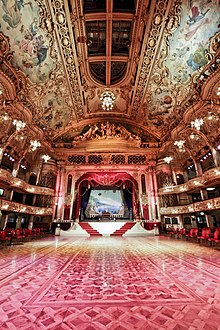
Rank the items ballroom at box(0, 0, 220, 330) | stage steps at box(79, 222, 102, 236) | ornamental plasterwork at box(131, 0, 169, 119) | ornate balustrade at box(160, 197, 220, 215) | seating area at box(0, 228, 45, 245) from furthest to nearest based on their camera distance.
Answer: stage steps at box(79, 222, 102, 236)
ornate balustrade at box(160, 197, 220, 215)
ornamental plasterwork at box(131, 0, 169, 119)
seating area at box(0, 228, 45, 245)
ballroom at box(0, 0, 220, 330)

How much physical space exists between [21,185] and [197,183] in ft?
42.0

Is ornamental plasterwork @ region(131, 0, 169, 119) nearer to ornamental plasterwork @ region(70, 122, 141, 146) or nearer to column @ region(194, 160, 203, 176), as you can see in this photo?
ornamental plasterwork @ region(70, 122, 141, 146)

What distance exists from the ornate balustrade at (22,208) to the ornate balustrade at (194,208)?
33.5 ft

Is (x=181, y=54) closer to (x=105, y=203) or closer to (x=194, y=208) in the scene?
(x=194, y=208)

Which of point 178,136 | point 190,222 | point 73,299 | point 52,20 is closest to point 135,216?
point 190,222

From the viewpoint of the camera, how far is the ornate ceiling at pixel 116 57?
27.2 ft

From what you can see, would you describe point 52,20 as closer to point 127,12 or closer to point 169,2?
point 127,12

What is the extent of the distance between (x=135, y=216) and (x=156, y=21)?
14.5m

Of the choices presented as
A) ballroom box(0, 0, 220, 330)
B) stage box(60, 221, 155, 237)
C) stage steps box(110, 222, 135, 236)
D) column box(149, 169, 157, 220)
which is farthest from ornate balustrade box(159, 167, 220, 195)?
stage steps box(110, 222, 135, 236)

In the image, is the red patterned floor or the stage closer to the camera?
the red patterned floor

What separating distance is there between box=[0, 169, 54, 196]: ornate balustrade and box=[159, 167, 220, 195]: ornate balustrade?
10.4 meters

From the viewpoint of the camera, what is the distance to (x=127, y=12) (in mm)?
8969

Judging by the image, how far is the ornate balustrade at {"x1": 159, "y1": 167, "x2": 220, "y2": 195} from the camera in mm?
10367

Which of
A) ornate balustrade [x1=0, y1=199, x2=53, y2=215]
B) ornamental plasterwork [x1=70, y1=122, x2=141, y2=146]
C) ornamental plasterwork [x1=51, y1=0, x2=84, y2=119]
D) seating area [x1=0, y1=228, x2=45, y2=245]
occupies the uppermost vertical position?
ornamental plasterwork [x1=51, y1=0, x2=84, y2=119]
